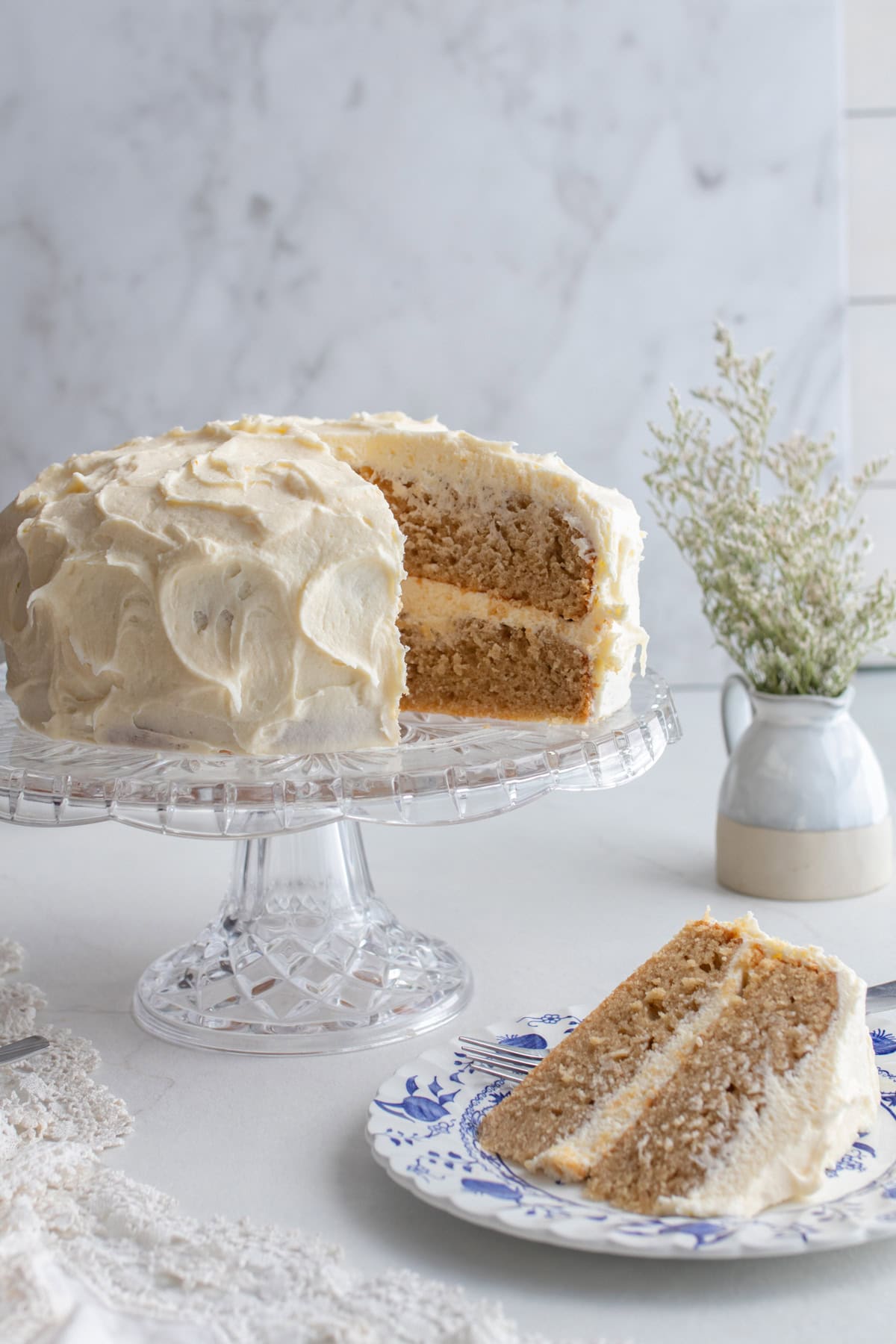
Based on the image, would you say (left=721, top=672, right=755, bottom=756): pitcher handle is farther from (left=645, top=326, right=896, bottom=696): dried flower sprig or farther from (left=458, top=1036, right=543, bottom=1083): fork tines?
(left=458, top=1036, right=543, bottom=1083): fork tines

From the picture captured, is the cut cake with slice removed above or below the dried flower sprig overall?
below

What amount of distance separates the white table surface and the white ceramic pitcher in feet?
0.16

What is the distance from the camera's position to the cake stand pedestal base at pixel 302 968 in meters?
1.93

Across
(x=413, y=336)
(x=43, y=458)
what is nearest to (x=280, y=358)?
(x=413, y=336)

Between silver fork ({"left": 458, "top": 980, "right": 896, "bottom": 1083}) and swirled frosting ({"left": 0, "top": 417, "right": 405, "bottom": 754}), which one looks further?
swirled frosting ({"left": 0, "top": 417, "right": 405, "bottom": 754})

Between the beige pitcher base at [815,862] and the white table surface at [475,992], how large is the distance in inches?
1.3

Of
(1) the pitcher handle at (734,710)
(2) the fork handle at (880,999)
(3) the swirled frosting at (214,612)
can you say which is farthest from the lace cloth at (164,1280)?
(1) the pitcher handle at (734,710)

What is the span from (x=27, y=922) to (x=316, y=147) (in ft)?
8.93

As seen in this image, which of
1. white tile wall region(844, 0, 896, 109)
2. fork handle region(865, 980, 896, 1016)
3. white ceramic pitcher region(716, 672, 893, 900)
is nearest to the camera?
fork handle region(865, 980, 896, 1016)

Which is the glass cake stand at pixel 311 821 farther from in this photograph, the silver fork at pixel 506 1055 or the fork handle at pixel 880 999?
the fork handle at pixel 880 999

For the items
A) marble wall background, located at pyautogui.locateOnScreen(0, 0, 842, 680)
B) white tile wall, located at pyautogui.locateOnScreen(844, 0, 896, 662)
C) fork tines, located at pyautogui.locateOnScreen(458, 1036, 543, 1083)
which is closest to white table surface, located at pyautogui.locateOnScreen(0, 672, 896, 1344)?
fork tines, located at pyautogui.locateOnScreen(458, 1036, 543, 1083)

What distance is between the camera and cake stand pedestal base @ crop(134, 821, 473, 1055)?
193cm

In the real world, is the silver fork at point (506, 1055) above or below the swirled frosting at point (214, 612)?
below

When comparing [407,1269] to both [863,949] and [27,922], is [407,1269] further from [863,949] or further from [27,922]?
[27,922]
